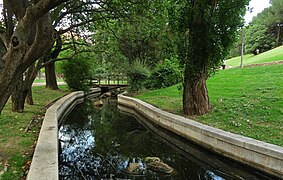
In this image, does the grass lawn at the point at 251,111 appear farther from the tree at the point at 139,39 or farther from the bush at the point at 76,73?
the bush at the point at 76,73

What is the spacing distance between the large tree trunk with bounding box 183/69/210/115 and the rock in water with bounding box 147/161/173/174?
359 cm

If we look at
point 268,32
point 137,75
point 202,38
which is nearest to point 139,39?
point 137,75

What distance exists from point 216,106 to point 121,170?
16.7ft

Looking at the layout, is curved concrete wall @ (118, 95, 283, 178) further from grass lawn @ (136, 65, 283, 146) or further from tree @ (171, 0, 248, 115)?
tree @ (171, 0, 248, 115)

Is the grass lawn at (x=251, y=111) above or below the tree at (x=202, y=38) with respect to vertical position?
below

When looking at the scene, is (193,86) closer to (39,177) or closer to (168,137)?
(168,137)

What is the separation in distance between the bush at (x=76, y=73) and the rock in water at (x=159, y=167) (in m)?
16.3

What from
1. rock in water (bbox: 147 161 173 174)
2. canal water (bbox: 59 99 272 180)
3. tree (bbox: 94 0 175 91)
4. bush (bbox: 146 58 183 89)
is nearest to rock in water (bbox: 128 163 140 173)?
canal water (bbox: 59 99 272 180)

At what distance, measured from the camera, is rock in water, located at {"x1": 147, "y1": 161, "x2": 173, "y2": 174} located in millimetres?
5398

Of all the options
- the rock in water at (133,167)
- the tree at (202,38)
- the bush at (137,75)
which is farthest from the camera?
the bush at (137,75)

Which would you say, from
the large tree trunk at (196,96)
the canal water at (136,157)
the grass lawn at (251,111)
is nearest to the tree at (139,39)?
the large tree trunk at (196,96)

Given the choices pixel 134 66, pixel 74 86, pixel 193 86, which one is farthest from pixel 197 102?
pixel 74 86

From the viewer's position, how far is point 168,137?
26.9 ft

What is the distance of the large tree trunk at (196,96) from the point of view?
8688 millimetres
